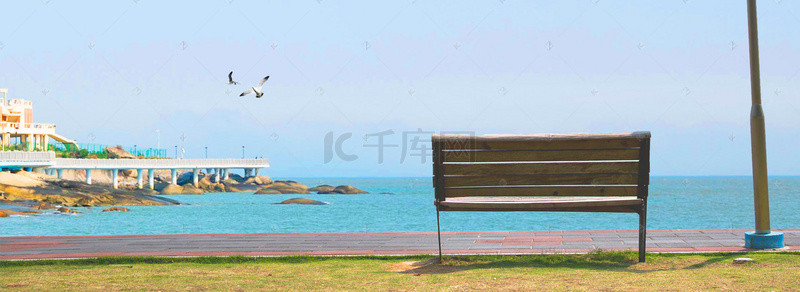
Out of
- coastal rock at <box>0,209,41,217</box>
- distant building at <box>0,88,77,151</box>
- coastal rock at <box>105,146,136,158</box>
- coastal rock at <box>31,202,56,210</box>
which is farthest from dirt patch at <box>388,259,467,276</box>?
coastal rock at <box>105,146,136,158</box>

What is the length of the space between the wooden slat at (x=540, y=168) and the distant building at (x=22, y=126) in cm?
8617

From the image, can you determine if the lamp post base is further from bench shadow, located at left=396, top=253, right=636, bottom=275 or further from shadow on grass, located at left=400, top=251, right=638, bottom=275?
bench shadow, located at left=396, top=253, right=636, bottom=275

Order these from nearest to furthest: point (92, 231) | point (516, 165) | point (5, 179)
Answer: point (516, 165) < point (92, 231) < point (5, 179)

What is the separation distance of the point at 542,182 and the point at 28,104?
97768 millimetres

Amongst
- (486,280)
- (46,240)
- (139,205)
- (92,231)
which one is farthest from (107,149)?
(486,280)

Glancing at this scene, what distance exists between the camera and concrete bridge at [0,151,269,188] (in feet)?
202

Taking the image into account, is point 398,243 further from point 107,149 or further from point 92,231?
point 107,149

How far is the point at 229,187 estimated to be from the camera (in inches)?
4459

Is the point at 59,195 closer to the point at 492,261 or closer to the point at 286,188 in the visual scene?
the point at 492,261

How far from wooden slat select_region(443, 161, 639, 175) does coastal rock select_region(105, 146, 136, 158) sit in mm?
112425

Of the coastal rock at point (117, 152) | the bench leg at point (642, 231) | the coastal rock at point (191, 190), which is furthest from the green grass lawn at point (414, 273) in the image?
the coastal rock at point (117, 152)

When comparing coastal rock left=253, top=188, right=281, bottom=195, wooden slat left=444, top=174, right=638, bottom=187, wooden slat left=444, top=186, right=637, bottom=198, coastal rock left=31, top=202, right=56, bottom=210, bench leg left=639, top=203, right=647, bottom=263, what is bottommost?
coastal rock left=253, top=188, right=281, bottom=195

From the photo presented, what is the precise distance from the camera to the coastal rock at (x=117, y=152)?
374 feet

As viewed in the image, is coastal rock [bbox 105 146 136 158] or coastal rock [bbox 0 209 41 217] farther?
coastal rock [bbox 105 146 136 158]
